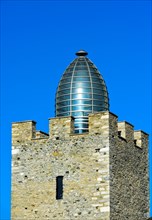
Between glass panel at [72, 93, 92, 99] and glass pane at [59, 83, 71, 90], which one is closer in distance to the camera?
glass panel at [72, 93, 92, 99]

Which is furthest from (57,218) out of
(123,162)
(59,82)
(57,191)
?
(59,82)

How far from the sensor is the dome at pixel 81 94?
35.2 metres

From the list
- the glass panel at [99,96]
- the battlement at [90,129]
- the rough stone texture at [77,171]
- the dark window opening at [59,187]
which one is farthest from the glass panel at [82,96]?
the dark window opening at [59,187]

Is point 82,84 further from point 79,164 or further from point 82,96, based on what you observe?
point 79,164

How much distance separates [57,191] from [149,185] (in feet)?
17.5

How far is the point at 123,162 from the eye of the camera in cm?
3484

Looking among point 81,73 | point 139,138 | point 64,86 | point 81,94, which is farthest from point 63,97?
point 139,138

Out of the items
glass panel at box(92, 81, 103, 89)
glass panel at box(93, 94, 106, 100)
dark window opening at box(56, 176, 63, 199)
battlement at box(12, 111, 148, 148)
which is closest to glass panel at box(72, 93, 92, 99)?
glass panel at box(93, 94, 106, 100)

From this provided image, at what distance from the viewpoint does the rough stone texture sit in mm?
33406

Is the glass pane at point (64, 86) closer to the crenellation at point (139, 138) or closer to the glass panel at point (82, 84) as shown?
the glass panel at point (82, 84)

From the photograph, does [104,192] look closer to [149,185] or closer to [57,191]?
[57,191]

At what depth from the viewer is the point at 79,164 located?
33.9 metres

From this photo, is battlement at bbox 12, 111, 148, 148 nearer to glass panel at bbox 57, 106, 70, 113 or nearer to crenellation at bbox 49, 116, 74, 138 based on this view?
crenellation at bbox 49, 116, 74, 138

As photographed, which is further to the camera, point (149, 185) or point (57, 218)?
point (149, 185)
